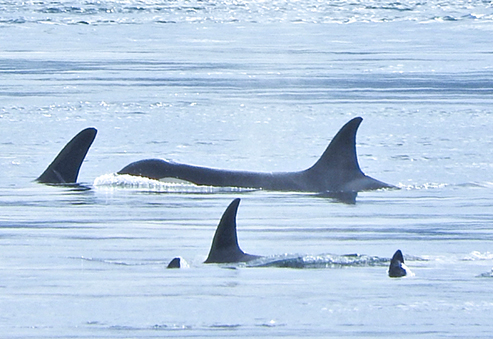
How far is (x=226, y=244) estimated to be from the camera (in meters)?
7.63

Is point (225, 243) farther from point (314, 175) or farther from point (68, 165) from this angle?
point (68, 165)

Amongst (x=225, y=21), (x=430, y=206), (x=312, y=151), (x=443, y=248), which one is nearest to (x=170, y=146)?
(x=312, y=151)

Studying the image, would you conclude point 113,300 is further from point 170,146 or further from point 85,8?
point 85,8

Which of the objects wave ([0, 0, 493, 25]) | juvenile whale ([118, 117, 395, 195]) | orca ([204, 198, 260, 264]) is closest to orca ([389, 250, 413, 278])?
orca ([204, 198, 260, 264])

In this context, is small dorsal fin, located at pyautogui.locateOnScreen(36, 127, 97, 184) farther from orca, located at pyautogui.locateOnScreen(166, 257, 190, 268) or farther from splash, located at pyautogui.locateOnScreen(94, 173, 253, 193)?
orca, located at pyautogui.locateOnScreen(166, 257, 190, 268)

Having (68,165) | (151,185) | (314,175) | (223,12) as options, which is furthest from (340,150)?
(223,12)

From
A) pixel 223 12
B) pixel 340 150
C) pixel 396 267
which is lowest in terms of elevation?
pixel 223 12

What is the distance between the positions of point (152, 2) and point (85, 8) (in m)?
5.67

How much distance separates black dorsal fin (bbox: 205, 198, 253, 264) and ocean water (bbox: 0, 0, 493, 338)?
0.20m

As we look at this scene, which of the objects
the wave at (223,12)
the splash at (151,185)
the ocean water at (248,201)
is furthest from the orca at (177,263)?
the wave at (223,12)

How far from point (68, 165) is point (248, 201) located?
236 cm

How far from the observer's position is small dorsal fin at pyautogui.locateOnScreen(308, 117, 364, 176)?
41.1ft

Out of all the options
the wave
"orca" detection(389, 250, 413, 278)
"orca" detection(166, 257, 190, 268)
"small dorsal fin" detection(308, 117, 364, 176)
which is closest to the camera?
"orca" detection(389, 250, 413, 278)

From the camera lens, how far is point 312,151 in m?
16.4
